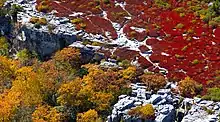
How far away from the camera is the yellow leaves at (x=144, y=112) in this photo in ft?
243

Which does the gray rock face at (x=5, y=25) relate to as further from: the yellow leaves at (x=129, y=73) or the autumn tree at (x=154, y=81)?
the autumn tree at (x=154, y=81)

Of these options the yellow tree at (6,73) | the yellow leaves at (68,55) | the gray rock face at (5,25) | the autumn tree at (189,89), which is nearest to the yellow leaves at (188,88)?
the autumn tree at (189,89)

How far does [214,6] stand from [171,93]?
2873 centimetres

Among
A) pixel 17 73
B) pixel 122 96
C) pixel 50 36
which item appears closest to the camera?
pixel 122 96

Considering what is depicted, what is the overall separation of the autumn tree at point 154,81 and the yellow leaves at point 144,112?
Answer: 23.1 ft

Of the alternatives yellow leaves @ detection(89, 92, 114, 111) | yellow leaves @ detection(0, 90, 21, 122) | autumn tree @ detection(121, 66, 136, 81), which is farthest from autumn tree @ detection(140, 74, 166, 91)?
yellow leaves @ detection(0, 90, 21, 122)

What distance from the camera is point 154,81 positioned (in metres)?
81.9

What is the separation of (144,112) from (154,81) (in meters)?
9.09

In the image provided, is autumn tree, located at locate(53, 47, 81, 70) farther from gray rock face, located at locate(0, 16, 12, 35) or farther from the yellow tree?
gray rock face, located at locate(0, 16, 12, 35)

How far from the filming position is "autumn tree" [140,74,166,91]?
81.4m

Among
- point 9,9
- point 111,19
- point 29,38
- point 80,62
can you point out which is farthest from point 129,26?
point 9,9

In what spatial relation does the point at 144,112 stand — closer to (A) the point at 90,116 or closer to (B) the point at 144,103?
(B) the point at 144,103

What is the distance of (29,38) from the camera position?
337 ft

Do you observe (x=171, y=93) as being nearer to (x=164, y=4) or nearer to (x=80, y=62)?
A: (x=80, y=62)
